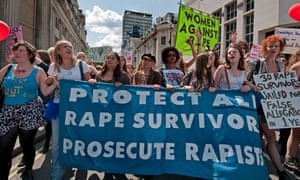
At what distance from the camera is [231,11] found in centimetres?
1686

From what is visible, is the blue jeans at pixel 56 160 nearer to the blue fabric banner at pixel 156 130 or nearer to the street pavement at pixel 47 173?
the blue fabric banner at pixel 156 130

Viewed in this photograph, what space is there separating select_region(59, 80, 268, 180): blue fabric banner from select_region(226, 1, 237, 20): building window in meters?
15.0

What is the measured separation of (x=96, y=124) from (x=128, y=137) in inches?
18.4

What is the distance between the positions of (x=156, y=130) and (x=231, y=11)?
16029 millimetres

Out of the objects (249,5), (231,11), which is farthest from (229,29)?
(249,5)

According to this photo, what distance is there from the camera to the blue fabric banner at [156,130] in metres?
3.05

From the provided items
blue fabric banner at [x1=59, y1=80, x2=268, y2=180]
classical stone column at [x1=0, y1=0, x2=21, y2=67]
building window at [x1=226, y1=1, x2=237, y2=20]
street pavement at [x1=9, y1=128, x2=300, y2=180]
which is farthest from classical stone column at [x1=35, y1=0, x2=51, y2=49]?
blue fabric banner at [x1=59, y1=80, x2=268, y2=180]

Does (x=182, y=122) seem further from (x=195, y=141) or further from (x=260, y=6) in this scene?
(x=260, y=6)

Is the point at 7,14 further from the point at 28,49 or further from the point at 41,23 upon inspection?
the point at 28,49

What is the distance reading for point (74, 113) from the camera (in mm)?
3197

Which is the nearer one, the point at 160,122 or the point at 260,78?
the point at 160,122

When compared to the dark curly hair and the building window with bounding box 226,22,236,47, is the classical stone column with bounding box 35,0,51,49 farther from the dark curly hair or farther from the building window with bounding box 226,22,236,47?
→ the dark curly hair

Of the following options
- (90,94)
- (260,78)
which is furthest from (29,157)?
(260,78)

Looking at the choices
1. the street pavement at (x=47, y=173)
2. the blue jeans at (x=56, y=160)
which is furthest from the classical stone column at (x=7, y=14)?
the blue jeans at (x=56, y=160)
